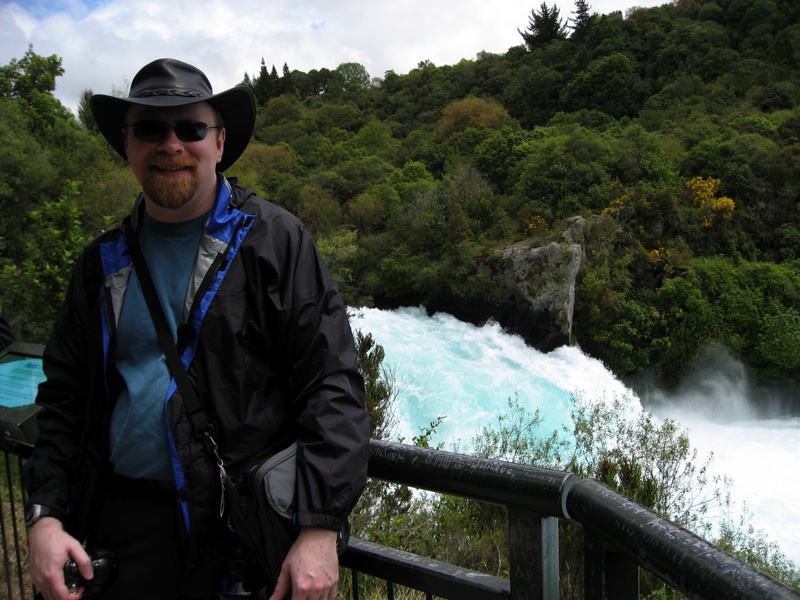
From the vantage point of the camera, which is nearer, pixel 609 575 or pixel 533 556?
pixel 609 575

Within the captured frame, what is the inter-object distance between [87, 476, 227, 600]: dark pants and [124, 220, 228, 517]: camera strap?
0.55 ft

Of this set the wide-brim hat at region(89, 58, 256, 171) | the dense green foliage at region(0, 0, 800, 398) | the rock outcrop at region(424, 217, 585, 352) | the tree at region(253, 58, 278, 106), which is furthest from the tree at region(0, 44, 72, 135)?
the tree at region(253, 58, 278, 106)

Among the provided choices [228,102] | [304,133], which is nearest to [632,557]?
[228,102]

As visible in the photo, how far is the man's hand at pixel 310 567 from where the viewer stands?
44.4 inches

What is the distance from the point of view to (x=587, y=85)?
122ft

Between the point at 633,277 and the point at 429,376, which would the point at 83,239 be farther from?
the point at 633,277

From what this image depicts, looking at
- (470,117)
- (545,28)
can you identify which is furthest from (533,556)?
(545,28)

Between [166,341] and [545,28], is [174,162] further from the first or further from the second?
[545,28]

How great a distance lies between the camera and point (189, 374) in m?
1.30

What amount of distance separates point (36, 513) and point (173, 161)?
2.77 feet

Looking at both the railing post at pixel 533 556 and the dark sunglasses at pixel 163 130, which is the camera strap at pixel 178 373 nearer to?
the dark sunglasses at pixel 163 130

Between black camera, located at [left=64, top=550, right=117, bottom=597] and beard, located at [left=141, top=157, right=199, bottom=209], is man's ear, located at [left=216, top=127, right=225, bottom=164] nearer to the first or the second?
beard, located at [left=141, top=157, right=199, bottom=209]

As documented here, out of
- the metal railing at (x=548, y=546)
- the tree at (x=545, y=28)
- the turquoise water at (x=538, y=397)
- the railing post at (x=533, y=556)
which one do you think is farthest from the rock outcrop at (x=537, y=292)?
the tree at (x=545, y=28)

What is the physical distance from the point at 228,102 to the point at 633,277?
2121 centimetres
